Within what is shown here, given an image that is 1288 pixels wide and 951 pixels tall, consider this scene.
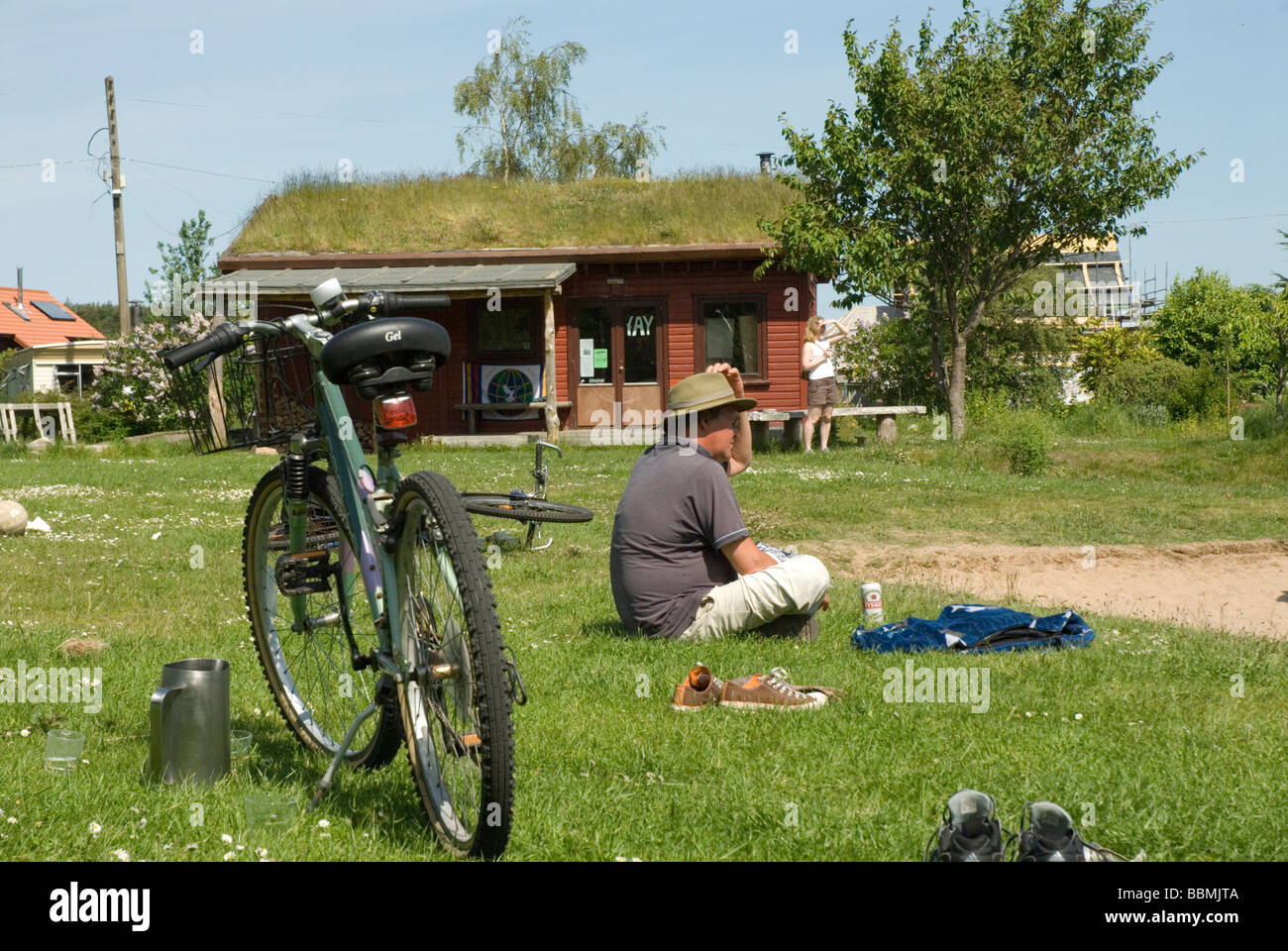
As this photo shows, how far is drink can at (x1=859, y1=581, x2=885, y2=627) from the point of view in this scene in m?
7.11

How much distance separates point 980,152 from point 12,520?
17.1 meters

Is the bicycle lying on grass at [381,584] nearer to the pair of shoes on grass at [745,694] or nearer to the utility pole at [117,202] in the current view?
the pair of shoes on grass at [745,694]

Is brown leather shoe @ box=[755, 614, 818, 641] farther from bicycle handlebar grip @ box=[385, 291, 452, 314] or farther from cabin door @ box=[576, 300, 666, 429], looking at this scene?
cabin door @ box=[576, 300, 666, 429]

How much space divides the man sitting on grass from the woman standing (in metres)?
14.4

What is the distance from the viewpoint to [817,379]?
21.6 m

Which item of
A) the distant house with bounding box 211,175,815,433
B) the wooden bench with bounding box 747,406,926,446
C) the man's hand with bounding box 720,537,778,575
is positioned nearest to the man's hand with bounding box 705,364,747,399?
the man's hand with bounding box 720,537,778,575

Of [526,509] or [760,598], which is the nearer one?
[760,598]

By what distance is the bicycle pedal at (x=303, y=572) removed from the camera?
4.22 meters

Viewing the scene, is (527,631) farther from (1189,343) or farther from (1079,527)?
(1189,343)

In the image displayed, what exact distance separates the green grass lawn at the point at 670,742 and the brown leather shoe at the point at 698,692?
3.2 inches

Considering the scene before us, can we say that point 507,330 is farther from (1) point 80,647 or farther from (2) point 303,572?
(2) point 303,572

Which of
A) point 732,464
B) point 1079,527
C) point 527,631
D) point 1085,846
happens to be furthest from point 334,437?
point 1079,527

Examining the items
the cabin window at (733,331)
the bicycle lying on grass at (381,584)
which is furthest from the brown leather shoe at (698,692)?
the cabin window at (733,331)

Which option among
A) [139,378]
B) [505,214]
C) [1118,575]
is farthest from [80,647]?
[139,378]
